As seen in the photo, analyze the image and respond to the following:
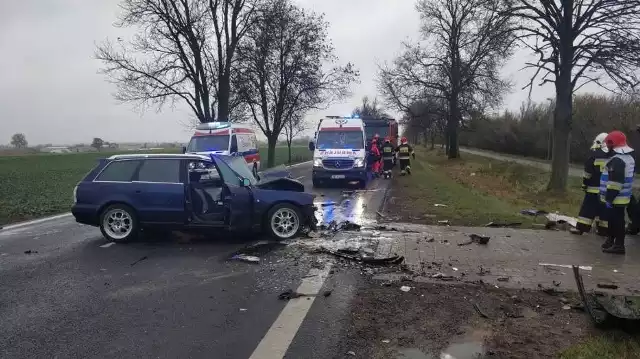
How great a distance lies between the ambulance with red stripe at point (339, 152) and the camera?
669 inches

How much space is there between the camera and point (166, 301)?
510cm

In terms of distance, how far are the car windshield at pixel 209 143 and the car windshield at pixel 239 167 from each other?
410 inches

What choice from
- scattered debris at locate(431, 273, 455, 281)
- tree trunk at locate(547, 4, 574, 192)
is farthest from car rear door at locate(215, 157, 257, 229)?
tree trunk at locate(547, 4, 574, 192)

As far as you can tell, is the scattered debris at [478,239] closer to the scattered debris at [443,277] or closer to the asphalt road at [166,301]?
the scattered debris at [443,277]

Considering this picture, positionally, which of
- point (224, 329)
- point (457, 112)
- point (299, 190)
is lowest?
point (224, 329)

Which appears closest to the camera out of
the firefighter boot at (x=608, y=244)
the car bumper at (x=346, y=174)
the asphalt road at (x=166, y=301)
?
the asphalt road at (x=166, y=301)

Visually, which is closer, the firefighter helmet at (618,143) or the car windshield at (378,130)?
the firefighter helmet at (618,143)

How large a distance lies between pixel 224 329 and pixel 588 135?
40.1 meters

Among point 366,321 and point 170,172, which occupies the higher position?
point 170,172

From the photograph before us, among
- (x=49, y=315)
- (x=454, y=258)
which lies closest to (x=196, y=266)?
(x=49, y=315)

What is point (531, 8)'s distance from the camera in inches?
644

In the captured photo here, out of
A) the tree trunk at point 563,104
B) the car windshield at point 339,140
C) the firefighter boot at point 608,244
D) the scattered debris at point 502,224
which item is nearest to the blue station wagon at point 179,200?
the scattered debris at point 502,224

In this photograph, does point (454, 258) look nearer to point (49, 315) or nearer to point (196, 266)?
point (196, 266)

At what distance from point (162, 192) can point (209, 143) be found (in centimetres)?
1154
